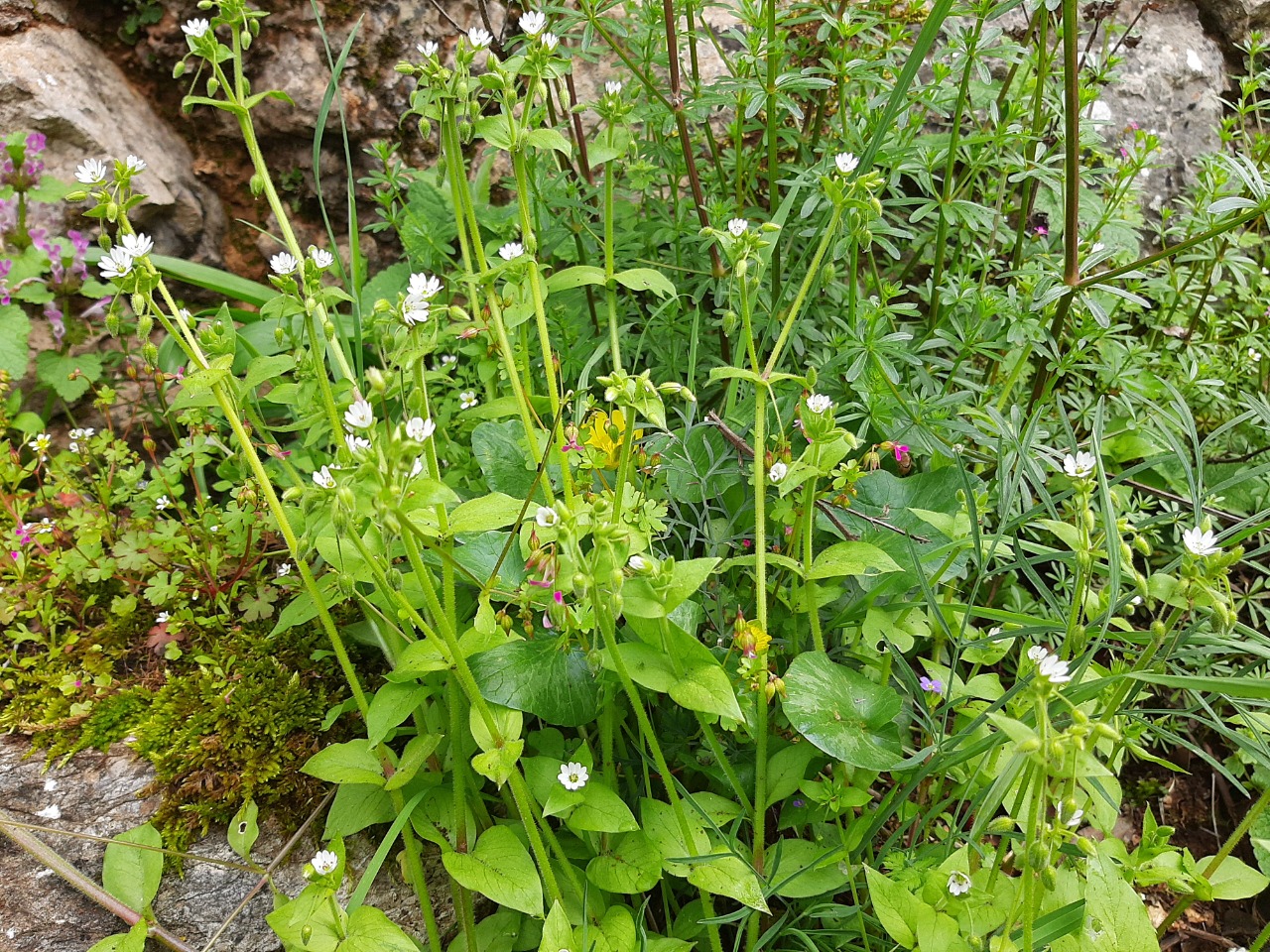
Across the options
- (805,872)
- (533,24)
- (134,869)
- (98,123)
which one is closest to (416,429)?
(533,24)

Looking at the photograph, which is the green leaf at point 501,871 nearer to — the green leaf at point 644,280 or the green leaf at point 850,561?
the green leaf at point 850,561

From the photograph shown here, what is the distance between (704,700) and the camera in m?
1.21

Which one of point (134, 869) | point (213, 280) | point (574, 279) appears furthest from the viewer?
→ point (213, 280)

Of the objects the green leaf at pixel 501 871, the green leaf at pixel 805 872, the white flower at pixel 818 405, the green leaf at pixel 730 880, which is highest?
the white flower at pixel 818 405

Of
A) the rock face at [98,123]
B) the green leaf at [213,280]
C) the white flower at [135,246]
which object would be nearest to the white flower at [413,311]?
the white flower at [135,246]

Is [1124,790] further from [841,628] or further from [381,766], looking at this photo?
[381,766]

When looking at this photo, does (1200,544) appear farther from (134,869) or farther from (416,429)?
(134,869)

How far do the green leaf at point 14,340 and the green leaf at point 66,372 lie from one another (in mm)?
76

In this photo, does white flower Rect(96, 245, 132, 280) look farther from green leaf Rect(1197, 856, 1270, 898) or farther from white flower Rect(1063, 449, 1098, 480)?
green leaf Rect(1197, 856, 1270, 898)

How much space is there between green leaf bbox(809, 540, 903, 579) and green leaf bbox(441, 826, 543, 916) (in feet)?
2.09

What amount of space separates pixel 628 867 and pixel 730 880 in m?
0.17

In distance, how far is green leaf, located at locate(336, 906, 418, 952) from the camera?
1.22m

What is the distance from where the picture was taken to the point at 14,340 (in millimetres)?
2236

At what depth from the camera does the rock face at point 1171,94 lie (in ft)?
8.94
